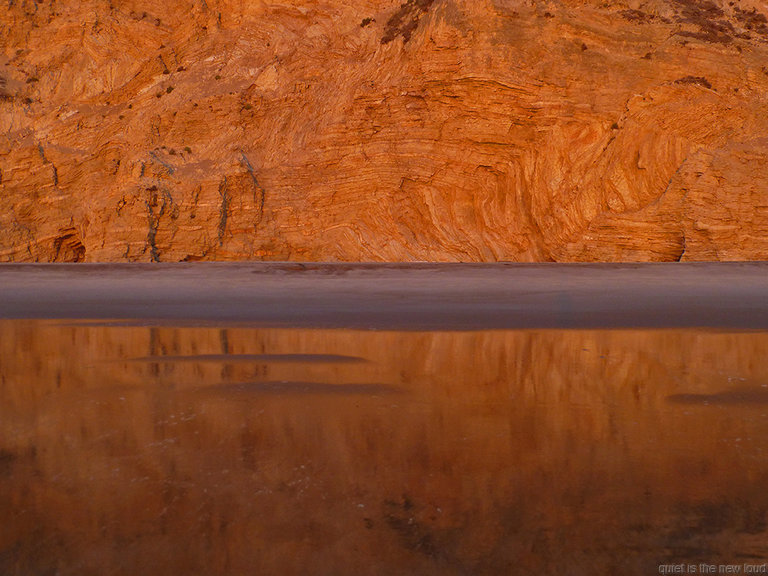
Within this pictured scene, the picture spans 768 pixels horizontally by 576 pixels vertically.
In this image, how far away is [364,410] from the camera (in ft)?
10.3

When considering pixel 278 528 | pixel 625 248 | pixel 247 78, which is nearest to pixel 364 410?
pixel 278 528

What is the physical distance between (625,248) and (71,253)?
775 inches

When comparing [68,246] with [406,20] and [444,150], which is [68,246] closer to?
[444,150]

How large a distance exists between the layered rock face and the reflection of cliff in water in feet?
50.0

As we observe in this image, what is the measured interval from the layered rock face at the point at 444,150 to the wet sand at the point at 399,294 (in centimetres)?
620

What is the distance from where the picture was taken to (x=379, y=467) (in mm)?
2299

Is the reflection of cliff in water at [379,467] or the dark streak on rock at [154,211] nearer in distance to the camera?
the reflection of cliff in water at [379,467]

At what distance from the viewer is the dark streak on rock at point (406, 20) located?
21141mm

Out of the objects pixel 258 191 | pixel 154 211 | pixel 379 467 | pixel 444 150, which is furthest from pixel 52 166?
pixel 379 467

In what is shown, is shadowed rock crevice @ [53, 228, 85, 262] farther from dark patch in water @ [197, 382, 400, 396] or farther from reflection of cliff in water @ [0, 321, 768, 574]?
dark patch in water @ [197, 382, 400, 396]

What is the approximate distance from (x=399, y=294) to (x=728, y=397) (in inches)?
288

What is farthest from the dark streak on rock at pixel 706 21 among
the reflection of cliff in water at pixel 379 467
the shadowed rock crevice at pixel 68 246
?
the shadowed rock crevice at pixel 68 246

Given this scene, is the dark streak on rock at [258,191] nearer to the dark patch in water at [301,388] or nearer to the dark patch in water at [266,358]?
the dark patch in water at [266,358]

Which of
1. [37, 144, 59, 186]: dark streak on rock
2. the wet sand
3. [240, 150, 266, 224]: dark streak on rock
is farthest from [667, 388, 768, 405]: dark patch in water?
[37, 144, 59, 186]: dark streak on rock
